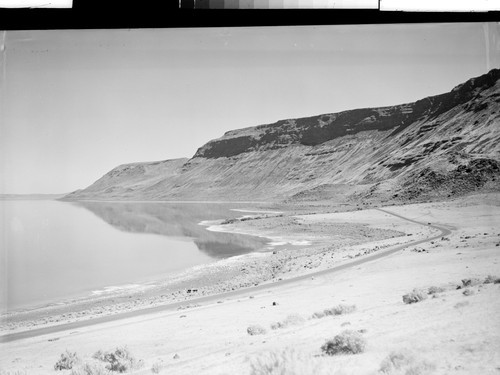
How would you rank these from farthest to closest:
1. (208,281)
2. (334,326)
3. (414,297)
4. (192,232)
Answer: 1. (192,232)
2. (208,281)
3. (414,297)
4. (334,326)

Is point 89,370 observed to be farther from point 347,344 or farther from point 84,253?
point 84,253

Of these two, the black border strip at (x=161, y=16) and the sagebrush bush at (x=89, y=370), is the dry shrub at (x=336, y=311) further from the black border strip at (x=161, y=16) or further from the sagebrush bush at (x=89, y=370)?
the black border strip at (x=161, y=16)

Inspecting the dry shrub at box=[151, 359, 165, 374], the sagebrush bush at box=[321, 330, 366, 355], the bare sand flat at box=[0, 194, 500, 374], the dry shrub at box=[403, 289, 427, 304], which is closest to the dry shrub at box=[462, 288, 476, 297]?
the bare sand flat at box=[0, 194, 500, 374]

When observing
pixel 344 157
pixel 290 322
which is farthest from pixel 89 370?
pixel 344 157

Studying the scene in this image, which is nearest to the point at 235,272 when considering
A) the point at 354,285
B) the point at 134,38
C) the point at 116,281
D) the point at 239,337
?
the point at 116,281

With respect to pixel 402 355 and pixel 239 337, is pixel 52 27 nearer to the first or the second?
pixel 239 337

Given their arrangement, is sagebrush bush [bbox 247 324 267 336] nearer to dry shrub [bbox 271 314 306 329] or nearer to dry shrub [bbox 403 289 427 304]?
dry shrub [bbox 271 314 306 329]

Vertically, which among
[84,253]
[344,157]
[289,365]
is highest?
[344,157]
